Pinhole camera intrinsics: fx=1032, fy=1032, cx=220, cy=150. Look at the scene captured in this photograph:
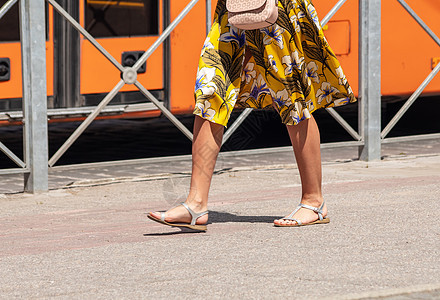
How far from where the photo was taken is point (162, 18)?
9.41m

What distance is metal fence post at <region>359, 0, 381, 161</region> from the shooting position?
29.8 feet

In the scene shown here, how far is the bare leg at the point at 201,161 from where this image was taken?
566 centimetres

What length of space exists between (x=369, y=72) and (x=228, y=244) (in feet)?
13.3

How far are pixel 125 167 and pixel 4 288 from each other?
460cm

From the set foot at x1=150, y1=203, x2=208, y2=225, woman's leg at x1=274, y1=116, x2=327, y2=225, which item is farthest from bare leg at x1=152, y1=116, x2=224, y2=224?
woman's leg at x1=274, y1=116, x2=327, y2=225

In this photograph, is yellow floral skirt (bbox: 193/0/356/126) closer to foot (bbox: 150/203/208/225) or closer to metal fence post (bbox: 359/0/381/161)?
foot (bbox: 150/203/208/225)

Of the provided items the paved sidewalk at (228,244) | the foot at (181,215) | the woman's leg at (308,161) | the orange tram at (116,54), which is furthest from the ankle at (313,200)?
the orange tram at (116,54)

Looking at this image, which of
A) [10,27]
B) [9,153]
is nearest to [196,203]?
[9,153]

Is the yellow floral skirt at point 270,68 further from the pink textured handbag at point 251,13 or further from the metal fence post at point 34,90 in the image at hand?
the metal fence post at point 34,90

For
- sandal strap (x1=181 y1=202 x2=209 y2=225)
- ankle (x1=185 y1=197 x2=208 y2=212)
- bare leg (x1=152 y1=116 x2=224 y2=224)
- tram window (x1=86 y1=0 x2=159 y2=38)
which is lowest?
sandal strap (x1=181 y1=202 x2=209 y2=225)

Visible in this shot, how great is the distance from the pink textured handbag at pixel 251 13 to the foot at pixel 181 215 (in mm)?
1039

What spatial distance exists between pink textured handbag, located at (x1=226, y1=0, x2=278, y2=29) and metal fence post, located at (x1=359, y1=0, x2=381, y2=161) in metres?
3.63

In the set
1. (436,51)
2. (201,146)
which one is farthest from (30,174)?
(436,51)

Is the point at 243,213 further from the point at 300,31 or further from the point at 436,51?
the point at 436,51
